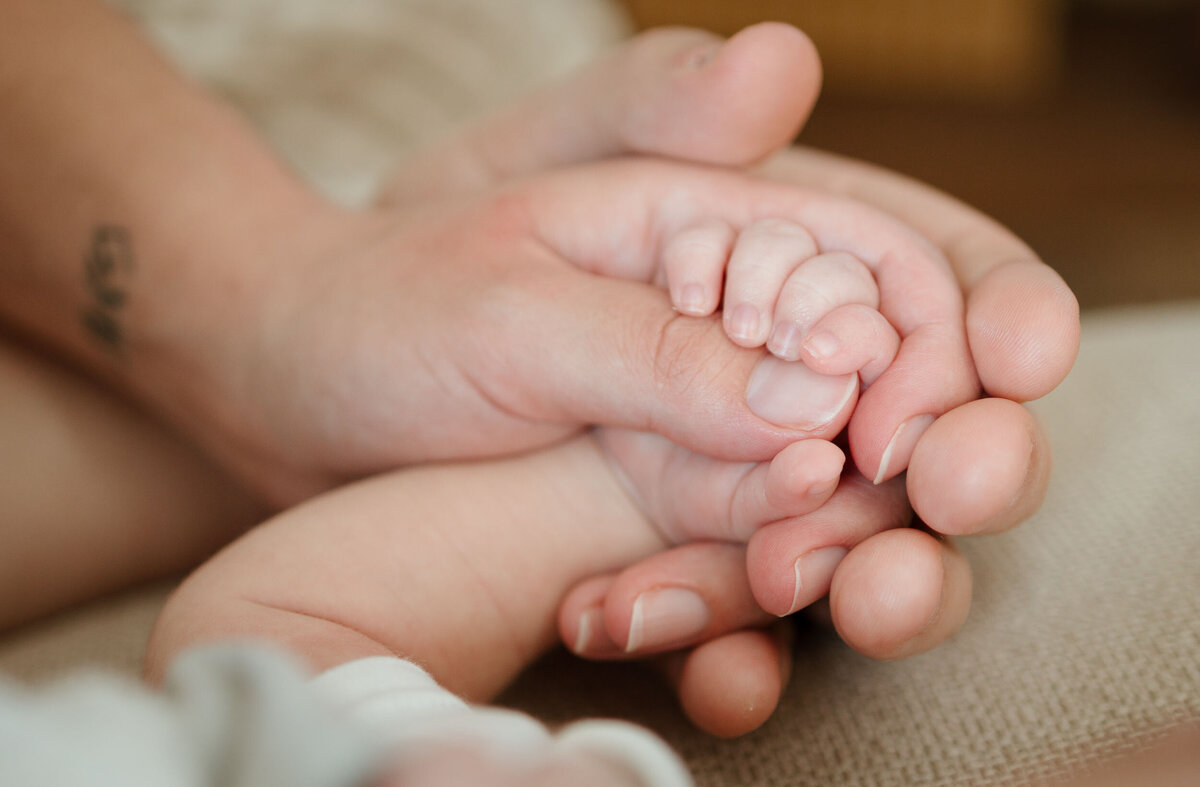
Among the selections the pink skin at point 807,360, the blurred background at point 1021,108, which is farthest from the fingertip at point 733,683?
the blurred background at point 1021,108

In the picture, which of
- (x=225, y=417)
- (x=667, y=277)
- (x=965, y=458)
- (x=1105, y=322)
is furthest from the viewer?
(x=1105, y=322)

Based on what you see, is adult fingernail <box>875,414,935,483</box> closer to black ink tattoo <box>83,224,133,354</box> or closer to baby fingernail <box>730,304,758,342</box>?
baby fingernail <box>730,304,758,342</box>

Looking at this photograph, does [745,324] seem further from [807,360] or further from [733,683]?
[733,683]

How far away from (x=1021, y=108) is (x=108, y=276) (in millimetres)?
3072

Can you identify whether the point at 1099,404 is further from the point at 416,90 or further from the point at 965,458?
the point at 416,90

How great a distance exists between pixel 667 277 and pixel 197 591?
33cm

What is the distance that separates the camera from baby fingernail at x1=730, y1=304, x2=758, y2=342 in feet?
1.68

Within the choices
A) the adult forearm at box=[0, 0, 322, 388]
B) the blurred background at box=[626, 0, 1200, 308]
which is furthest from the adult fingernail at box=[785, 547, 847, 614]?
the blurred background at box=[626, 0, 1200, 308]

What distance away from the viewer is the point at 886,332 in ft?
1.64

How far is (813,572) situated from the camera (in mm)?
482

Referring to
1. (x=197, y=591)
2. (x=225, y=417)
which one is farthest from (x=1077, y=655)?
(x=225, y=417)

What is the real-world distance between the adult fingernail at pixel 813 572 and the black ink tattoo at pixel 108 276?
0.61 metres

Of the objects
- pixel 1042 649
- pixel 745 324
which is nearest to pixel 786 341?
pixel 745 324

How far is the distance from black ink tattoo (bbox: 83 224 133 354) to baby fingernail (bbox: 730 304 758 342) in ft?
1.77
